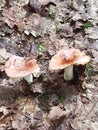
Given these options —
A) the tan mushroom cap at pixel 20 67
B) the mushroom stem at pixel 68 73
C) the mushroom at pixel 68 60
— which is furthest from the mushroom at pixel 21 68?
the mushroom stem at pixel 68 73

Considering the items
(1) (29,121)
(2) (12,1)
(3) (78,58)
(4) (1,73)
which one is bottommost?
(1) (29,121)

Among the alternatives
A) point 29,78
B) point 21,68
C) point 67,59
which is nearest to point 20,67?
point 21,68

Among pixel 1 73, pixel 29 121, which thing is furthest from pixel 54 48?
pixel 29 121

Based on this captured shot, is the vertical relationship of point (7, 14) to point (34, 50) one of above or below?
above

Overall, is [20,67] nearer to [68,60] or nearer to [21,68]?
[21,68]

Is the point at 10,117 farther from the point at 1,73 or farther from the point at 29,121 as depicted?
the point at 1,73
